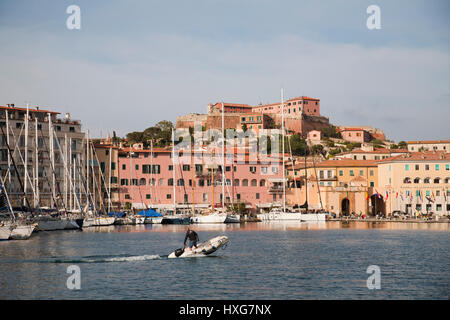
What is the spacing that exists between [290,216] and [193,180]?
17.9 metres

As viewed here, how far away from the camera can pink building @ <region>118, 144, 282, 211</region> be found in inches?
3809

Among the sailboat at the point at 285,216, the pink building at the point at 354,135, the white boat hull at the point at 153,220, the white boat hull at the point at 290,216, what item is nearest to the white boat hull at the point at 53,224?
the white boat hull at the point at 153,220

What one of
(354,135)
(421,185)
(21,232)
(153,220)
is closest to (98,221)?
(153,220)

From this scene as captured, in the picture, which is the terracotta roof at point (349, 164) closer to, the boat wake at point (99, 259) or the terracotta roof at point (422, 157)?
the terracotta roof at point (422, 157)

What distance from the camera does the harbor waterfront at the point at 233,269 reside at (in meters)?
28.7

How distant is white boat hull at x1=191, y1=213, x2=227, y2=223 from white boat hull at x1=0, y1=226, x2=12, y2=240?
35084 millimetres

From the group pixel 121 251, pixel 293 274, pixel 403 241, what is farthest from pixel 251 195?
pixel 293 274

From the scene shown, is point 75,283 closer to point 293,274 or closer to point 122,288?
point 122,288

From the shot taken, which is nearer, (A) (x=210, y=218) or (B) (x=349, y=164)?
(A) (x=210, y=218)

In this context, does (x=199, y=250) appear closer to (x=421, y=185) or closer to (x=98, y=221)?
(x=98, y=221)

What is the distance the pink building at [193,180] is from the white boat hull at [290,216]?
8.42 m

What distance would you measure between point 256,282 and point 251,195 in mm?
69954

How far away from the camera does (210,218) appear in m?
83.9
